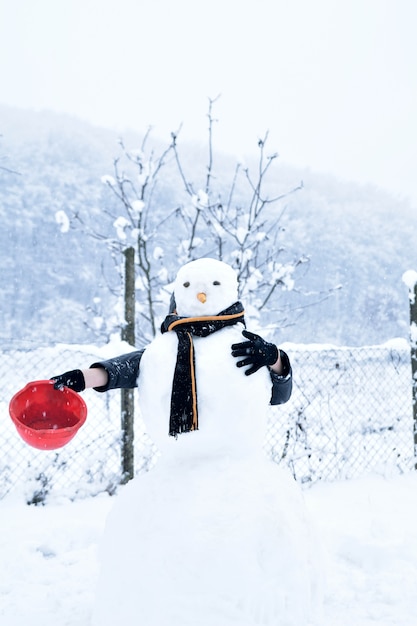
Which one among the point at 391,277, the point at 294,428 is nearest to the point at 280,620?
the point at 294,428

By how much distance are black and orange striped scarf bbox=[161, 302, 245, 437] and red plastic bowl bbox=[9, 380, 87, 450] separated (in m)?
0.36

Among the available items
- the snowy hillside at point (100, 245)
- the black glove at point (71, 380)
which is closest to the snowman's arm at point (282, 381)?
the black glove at point (71, 380)

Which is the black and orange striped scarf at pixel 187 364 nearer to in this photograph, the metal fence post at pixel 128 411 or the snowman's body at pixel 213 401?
the snowman's body at pixel 213 401

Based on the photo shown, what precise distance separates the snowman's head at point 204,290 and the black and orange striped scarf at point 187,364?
0.04 m

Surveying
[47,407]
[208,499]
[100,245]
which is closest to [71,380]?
[47,407]

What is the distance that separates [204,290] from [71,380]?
0.66 meters

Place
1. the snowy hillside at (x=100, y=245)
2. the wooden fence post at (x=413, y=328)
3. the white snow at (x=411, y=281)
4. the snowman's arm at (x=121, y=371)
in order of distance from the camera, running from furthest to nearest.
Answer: the snowy hillside at (x=100, y=245) → the white snow at (x=411, y=281) → the wooden fence post at (x=413, y=328) → the snowman's arm at (x=121, y=371)

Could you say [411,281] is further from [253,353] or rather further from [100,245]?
[100,245]

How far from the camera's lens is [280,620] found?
1641 millimetres

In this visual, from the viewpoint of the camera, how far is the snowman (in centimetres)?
162

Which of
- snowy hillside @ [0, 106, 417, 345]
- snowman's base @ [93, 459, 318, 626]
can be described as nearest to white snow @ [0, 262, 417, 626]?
snowman's base @ [93, 459, 318, 626]

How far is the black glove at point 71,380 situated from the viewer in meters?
1.88

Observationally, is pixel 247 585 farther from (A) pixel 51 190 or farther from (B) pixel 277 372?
(A) pixel 51 190

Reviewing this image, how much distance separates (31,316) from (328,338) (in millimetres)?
11567
